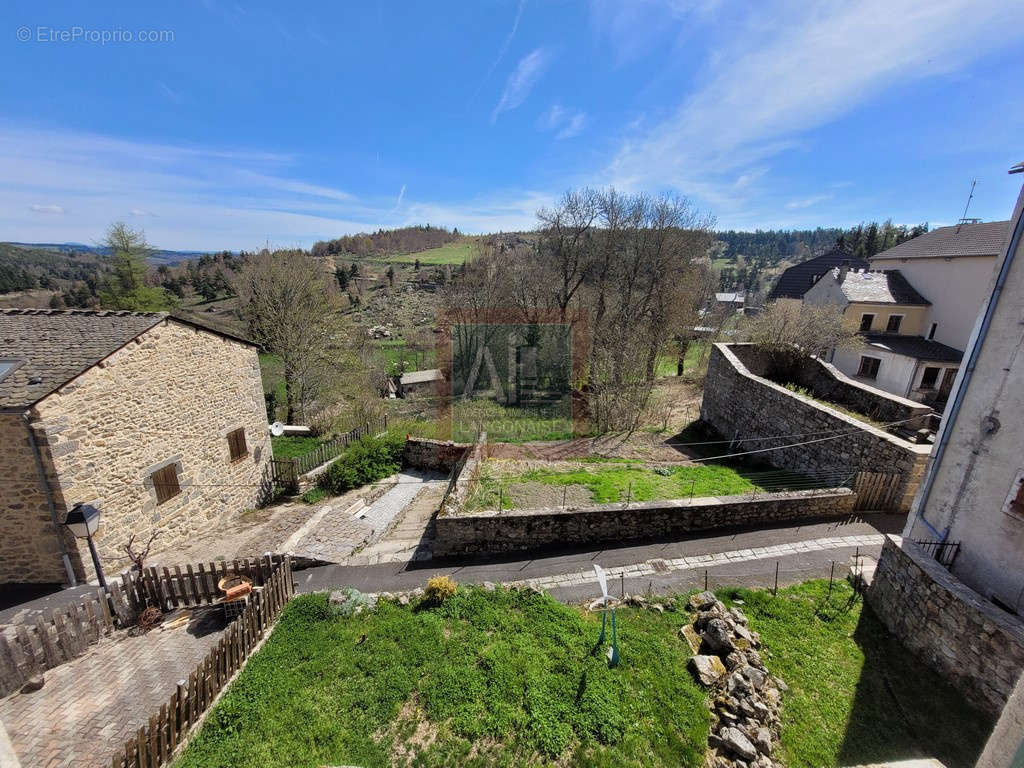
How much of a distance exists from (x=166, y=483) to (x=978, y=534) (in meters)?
16.2

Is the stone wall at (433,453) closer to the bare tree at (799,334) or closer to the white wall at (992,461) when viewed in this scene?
the white wall at (992,461)

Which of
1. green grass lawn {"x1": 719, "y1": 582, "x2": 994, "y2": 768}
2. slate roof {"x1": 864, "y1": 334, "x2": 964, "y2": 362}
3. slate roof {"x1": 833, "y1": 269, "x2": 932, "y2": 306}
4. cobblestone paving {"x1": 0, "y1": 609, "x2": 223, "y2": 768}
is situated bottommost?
cobblestone paving {"x1": 0, "y1": 609, "x2": 223, "y2": 768}

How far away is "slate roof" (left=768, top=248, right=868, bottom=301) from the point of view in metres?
26.1

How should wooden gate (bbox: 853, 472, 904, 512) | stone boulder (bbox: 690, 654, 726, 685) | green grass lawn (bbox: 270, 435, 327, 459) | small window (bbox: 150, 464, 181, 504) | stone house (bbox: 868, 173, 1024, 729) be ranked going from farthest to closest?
green grass lawn (bbox: 270, 435, 327, 459)
small window (bbox: 150, 464, 181, 504)
wooden gate (bbox: 853, 472, 904, 512)
stone boulder (bbox: 690, 654, 726, 685)
stone house (bbox: 868, 173, 1024, 729)

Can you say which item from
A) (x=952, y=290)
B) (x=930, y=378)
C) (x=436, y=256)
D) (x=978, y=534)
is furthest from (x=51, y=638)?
(x=436, y=256)

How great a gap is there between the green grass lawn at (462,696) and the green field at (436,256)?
7132 cm

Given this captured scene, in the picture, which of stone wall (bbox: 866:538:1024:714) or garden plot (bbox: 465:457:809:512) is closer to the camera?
stone wall (bbox: 866:538:1024:714)

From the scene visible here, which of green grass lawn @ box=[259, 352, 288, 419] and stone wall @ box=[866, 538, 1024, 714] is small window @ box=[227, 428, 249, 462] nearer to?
green grass lawn @ box=[259, 352, 288, 419]

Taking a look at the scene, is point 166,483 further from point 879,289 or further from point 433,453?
point 879,289

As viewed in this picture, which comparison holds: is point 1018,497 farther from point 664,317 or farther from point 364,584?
point 664,317

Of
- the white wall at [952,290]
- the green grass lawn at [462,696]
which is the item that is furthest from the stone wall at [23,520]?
the white wall at [952,290]

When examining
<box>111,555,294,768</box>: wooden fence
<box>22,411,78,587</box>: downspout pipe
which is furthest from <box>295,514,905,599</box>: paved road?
<box>22,411,78,587</box>: downspout pipe

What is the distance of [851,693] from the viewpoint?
5270 millimetres

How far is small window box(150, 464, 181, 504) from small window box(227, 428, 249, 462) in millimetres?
1901
